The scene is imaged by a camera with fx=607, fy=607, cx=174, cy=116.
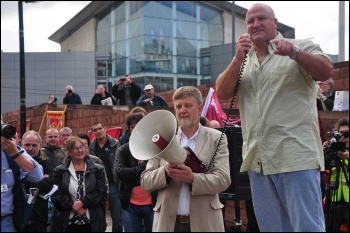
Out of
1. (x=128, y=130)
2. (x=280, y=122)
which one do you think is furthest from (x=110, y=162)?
(x=280, y=122)

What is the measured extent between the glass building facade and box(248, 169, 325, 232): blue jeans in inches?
1491

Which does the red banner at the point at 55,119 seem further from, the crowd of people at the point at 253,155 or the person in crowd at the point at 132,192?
the crowd of people at the point at 253,155

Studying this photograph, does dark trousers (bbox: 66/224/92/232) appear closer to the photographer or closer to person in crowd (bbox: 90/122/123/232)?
person in crowd (bbox: 90/122/123/232)

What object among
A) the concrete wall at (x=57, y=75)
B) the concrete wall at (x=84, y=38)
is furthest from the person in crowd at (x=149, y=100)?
the concrete wall at (x=84, y=38)

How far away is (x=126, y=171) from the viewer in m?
6.27

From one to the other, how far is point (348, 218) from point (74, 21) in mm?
45808

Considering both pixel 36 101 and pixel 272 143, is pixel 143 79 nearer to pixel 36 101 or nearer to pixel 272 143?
pixel 36 101

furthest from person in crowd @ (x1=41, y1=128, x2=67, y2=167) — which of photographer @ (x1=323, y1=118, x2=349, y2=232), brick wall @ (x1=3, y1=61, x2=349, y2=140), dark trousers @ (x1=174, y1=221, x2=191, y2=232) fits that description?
dark trousers @ (x1=174, y1=221, x2=191, y2=232)

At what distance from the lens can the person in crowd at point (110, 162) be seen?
793 cm

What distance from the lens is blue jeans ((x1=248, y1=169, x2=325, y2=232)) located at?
2.95m

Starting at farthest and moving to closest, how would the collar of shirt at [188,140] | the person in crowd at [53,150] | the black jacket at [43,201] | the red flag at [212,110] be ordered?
the red flag at [212,110]
the person in crowd at [53,150]
the black jacket at [43,201]
the collar of shirt at [188,140]

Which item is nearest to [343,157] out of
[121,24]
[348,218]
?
[348,218]

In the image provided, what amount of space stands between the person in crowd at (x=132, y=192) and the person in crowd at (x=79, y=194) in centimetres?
23

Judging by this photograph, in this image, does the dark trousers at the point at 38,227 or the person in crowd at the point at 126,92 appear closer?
the dark trousers at the point at 38,227
